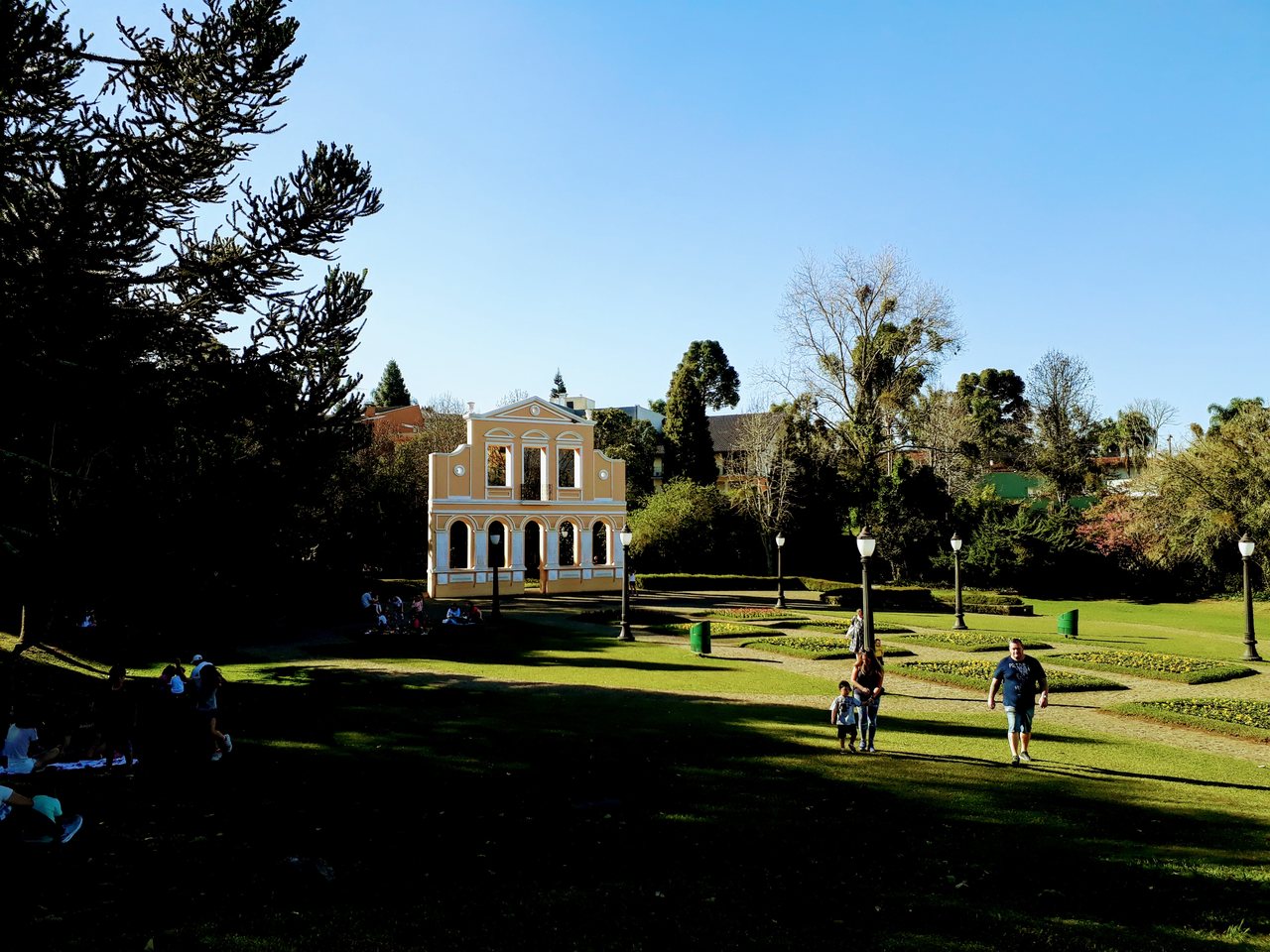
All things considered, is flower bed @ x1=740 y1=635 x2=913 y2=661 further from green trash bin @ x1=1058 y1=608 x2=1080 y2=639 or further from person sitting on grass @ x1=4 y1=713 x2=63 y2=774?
person sitting on grass @ x1=4 y1=713 x2=63 y2=774

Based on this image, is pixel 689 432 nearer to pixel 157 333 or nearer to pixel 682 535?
pixel 682 535

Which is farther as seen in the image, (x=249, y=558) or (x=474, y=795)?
(x=249, y=558)

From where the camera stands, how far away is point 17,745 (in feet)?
30.1

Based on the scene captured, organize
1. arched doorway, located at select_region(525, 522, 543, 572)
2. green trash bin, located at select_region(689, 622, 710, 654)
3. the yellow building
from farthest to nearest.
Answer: arched doorway, located at select_region(525, 522, 543, 572)
the yellow building
green trash bin, located at select_region(689, 622, 710, 654)

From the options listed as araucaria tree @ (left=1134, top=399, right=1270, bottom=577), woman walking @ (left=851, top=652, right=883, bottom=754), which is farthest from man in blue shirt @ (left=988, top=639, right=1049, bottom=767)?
araucaria tree @ (left=1134, top=399, right=1270, bottom=577)

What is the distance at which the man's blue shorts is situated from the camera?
11.8m

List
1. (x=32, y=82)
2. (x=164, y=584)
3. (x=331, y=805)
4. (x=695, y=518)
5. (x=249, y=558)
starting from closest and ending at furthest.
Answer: (x=331, y=805), (x=32, y=82), (x=164, y=584), (x=249, y=558), (x=695, y=518)

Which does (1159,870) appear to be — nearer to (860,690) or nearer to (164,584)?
(860,690)

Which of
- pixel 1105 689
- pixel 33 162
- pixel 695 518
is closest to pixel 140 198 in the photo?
pixel 33 162

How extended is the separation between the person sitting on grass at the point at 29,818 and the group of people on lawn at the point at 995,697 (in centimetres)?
912

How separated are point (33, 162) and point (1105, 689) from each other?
69.9ft

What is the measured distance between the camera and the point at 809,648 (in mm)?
24297

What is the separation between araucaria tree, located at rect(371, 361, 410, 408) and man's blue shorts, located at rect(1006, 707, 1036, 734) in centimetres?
7853

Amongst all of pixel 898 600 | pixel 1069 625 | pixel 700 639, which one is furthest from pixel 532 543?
pixel 1069 625
